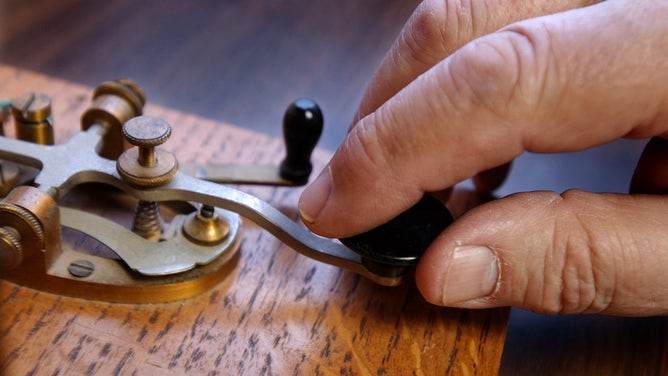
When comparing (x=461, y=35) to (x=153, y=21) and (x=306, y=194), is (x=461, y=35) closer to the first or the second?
(x=306, y=194)

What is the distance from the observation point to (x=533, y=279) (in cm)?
93

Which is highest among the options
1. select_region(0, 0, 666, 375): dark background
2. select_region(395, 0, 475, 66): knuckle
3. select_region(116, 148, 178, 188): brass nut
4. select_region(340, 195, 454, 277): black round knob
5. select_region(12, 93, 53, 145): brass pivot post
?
select_region(395, 0, 475, 66): knuckle

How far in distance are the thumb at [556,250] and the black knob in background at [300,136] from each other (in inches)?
11.9

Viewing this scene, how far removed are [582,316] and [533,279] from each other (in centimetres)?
27

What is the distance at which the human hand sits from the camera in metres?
0.82

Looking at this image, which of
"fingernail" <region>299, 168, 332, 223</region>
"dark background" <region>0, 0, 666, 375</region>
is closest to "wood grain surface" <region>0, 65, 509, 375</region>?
"fingernail" <region>299, 168, 332, 223</region>

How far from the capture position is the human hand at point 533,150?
82 centimetres

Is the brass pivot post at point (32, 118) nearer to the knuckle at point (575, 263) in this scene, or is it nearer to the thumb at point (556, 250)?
the thumb at point (556, 250)

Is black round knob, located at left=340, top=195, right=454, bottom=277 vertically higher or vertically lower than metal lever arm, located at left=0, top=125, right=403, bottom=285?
higher

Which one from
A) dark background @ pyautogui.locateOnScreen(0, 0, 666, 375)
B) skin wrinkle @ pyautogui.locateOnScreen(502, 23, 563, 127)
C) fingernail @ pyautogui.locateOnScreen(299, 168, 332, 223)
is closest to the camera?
skin wrinkle @ pyautogui.locateOnScreen(502, 23, 563, 127)

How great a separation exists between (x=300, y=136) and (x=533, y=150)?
38 cm

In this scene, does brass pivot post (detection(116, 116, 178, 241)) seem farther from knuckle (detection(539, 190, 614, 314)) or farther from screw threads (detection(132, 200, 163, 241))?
knuckle (detection(539, 190, 614, 314))

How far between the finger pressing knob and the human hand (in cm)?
18

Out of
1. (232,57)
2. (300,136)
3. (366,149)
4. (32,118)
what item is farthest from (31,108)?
(232,57)
